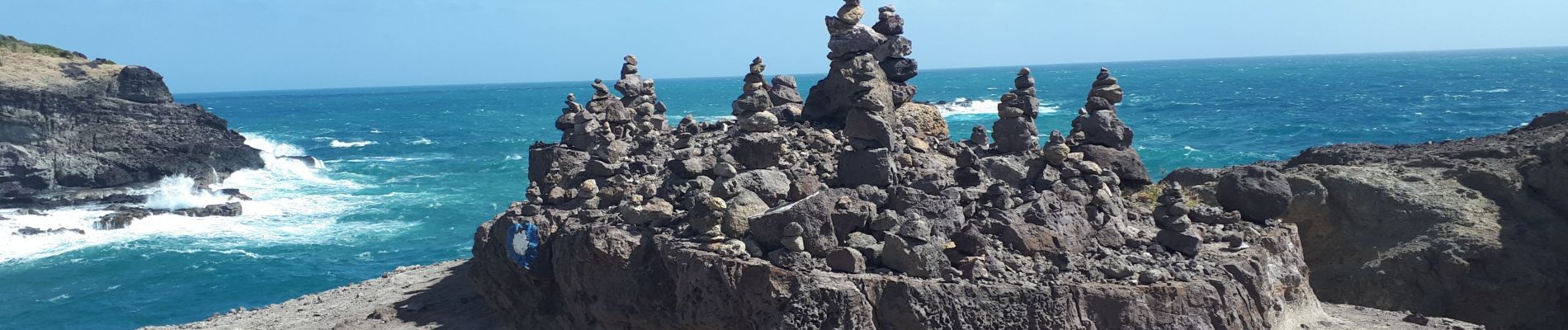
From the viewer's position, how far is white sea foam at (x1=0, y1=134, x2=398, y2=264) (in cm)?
3847

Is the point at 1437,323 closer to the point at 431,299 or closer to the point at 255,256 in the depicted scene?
the point at 431,299

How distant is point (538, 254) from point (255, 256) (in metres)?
22.9

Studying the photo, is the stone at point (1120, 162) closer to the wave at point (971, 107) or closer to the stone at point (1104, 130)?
the stone at point (1104, 130)

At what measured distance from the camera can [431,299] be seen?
2133cm

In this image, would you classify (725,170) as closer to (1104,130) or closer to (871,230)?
Result: (871,230)

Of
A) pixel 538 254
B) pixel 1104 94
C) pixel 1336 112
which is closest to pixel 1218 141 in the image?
pixel 1336 112

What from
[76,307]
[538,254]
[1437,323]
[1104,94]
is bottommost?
[76,307]

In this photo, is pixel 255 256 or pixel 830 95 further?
pixel 255 256

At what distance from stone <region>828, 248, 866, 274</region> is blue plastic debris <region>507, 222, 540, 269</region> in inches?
222

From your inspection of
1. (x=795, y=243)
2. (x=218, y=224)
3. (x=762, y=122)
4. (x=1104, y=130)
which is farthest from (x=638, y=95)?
(x=218, y=224)

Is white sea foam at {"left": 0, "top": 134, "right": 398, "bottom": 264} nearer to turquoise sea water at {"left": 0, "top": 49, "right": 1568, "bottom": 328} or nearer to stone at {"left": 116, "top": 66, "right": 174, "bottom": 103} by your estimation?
turquoise sea water at {"left": 0, "top": 49, "right": 1568, "bottom": 328}

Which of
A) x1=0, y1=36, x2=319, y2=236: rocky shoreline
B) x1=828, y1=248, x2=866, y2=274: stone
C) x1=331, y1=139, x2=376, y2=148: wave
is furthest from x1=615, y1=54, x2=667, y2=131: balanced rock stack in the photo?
x1=331, y1=139, x2=376, y2=148: wave

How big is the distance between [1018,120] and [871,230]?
544 cm

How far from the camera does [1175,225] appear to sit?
13.8m
